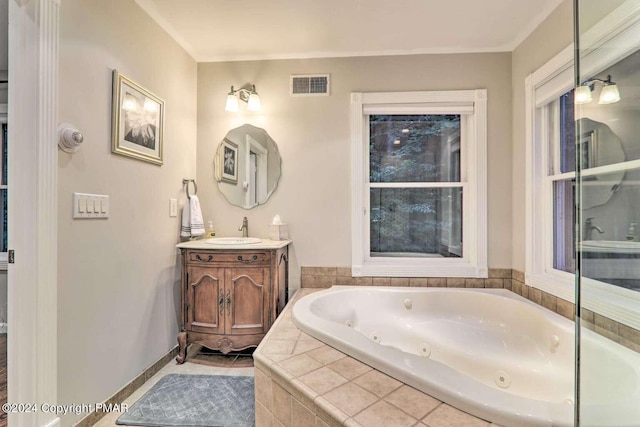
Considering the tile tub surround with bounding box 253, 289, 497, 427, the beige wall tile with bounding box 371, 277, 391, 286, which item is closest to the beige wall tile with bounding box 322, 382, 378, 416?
the tile tub surround with bounding box 253, 289, 497, 427

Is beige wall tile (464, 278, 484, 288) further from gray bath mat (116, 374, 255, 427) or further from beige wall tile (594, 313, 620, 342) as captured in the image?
gray bath mat (116, 374, 255, 427)

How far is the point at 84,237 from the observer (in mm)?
1456

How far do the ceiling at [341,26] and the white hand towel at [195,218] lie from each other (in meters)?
1.20

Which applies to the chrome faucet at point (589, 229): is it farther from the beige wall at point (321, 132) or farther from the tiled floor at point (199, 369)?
the tiled floor at point (199, 369)

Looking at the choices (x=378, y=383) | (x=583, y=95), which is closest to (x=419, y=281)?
(x=378, y=383)

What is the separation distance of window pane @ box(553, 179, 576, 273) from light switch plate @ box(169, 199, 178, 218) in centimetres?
262

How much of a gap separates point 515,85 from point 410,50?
83 centimetres

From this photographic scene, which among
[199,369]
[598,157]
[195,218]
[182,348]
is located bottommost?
[199,369]

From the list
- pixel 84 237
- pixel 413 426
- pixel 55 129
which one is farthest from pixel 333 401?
pixel 55 129

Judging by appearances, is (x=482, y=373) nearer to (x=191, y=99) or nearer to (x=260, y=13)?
(x=260, y=13)

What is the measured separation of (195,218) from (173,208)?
168 mm

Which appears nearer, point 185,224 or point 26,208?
point 26,208

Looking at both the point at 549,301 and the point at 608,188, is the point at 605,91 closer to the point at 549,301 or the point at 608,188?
the point at 608,188

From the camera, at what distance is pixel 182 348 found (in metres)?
2.09
